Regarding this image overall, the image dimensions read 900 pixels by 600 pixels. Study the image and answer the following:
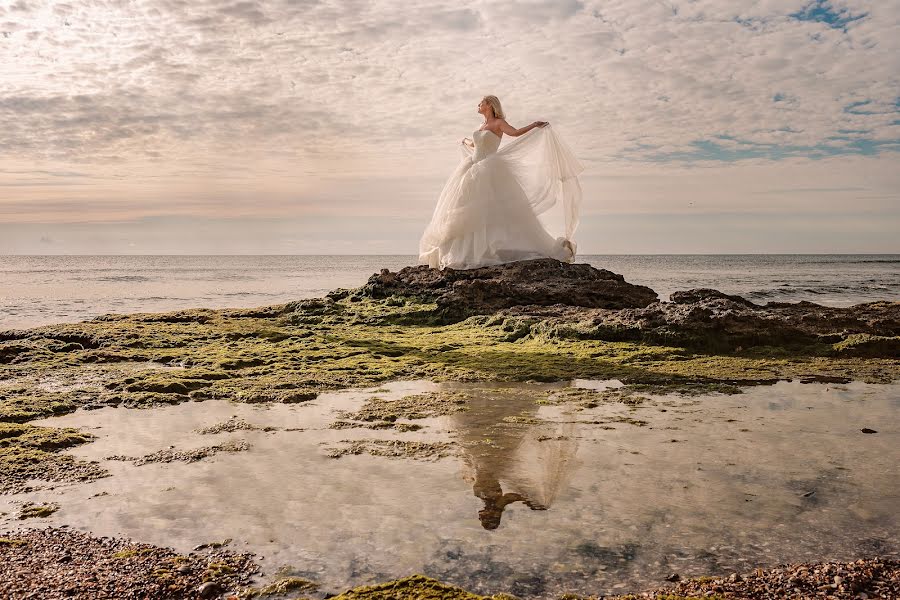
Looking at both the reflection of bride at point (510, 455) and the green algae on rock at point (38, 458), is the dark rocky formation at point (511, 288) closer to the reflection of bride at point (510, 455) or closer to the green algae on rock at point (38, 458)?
the reflection of bride at point (510, 455)

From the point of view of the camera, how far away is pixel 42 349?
8.98 meters

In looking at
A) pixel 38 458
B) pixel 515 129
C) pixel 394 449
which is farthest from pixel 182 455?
pixel 515 129

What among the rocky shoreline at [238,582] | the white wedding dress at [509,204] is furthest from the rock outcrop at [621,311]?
the rocky shoreline at [238,582]

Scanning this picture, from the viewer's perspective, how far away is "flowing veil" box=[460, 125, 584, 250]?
50.3 feet

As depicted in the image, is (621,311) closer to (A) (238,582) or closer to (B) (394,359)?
(B) (394,359)

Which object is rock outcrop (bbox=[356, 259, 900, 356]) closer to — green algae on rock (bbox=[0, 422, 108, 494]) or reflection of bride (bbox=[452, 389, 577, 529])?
reflection of bride (bbox=[452, 389, 577, 529])

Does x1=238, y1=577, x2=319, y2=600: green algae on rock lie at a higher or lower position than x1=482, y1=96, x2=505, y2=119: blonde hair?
lower

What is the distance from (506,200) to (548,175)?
1.33m

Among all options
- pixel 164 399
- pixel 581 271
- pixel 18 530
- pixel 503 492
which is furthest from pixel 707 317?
pixel 18 530

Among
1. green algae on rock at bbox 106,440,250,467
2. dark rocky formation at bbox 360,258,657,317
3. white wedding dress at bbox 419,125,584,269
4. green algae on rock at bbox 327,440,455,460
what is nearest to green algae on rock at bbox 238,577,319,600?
green algae on rock at bbox 327,440,455,460

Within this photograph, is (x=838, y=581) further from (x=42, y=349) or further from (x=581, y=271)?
(x=581, y=271)

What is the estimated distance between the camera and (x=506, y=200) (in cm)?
1513

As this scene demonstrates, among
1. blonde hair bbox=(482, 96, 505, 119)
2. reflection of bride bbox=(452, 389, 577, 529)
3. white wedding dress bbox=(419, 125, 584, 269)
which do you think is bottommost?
reflection of bride bbox=(452, 389, 577, 529)

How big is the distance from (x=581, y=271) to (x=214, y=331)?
7572 millimetres
